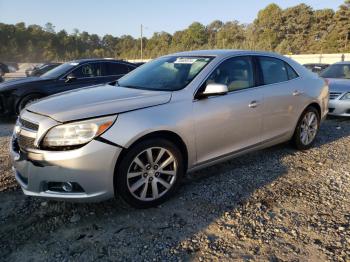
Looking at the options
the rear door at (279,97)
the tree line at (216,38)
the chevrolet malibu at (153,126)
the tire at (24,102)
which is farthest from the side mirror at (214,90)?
the tree line at (216,38)

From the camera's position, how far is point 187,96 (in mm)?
3707

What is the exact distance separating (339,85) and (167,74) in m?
5.65

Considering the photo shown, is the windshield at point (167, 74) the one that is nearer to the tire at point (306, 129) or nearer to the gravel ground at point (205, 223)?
the gravel ground at point (205, 223)

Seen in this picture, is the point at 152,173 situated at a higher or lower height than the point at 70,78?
lower

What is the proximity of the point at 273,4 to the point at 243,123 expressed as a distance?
291 ft

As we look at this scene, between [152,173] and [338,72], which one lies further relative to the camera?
[338,72]

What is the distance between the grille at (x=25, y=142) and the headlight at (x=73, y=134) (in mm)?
170

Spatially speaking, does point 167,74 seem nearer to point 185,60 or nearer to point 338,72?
point 185,60

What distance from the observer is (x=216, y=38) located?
83875mm

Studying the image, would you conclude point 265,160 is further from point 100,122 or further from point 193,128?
point 100,122

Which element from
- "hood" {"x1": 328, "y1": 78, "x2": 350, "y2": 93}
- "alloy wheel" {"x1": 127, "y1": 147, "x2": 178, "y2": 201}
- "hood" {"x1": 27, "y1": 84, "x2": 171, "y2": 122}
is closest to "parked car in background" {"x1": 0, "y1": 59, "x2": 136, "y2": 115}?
"hood" {"x1": 27, "y1": 84, "x2": 171, "y2": 122}

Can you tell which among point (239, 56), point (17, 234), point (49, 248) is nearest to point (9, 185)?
point (17, 234)

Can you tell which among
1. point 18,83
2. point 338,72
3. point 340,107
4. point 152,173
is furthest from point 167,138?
point 338,72

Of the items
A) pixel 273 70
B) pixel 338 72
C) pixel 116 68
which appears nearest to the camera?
pixel 273 70
